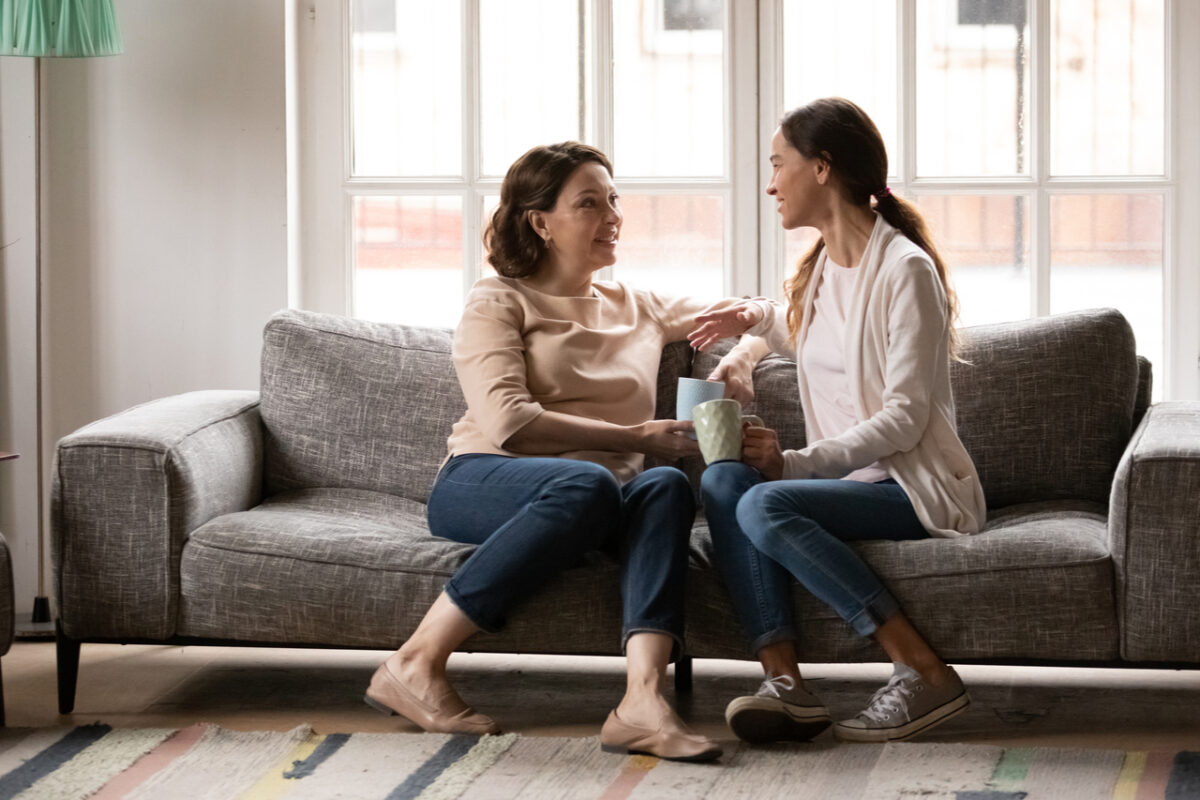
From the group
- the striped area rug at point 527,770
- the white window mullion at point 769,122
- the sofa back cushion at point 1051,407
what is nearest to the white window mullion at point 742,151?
the white window mullion at point 769,122

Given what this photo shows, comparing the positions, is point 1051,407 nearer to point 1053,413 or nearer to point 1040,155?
point 1053,413

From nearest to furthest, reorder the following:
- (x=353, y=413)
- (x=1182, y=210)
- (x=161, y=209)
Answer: (x=353, y=413) → (x=1182, y=210) → (x=161, y=209)

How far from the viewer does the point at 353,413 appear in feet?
9.27

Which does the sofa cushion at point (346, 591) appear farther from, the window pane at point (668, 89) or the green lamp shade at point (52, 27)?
the window pane at point (668, 89)

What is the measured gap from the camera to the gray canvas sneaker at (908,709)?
2.17 metres

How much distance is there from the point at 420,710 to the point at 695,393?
0.67 m

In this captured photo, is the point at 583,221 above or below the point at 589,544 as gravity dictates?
above

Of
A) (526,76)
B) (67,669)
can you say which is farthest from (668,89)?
(67,669)

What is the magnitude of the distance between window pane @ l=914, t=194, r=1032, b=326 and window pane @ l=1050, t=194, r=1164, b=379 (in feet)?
A: 0.23

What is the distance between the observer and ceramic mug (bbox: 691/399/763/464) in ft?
7.33

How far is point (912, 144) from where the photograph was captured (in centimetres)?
319

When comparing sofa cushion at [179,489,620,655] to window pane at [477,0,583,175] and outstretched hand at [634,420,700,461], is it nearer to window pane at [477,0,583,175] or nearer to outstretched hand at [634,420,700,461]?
outstretched hand at [634,420,700,461]

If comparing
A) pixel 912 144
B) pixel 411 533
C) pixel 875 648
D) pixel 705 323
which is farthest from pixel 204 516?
pixel 912 144

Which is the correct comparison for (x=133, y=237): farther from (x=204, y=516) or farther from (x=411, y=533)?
(x=411, y=533)
